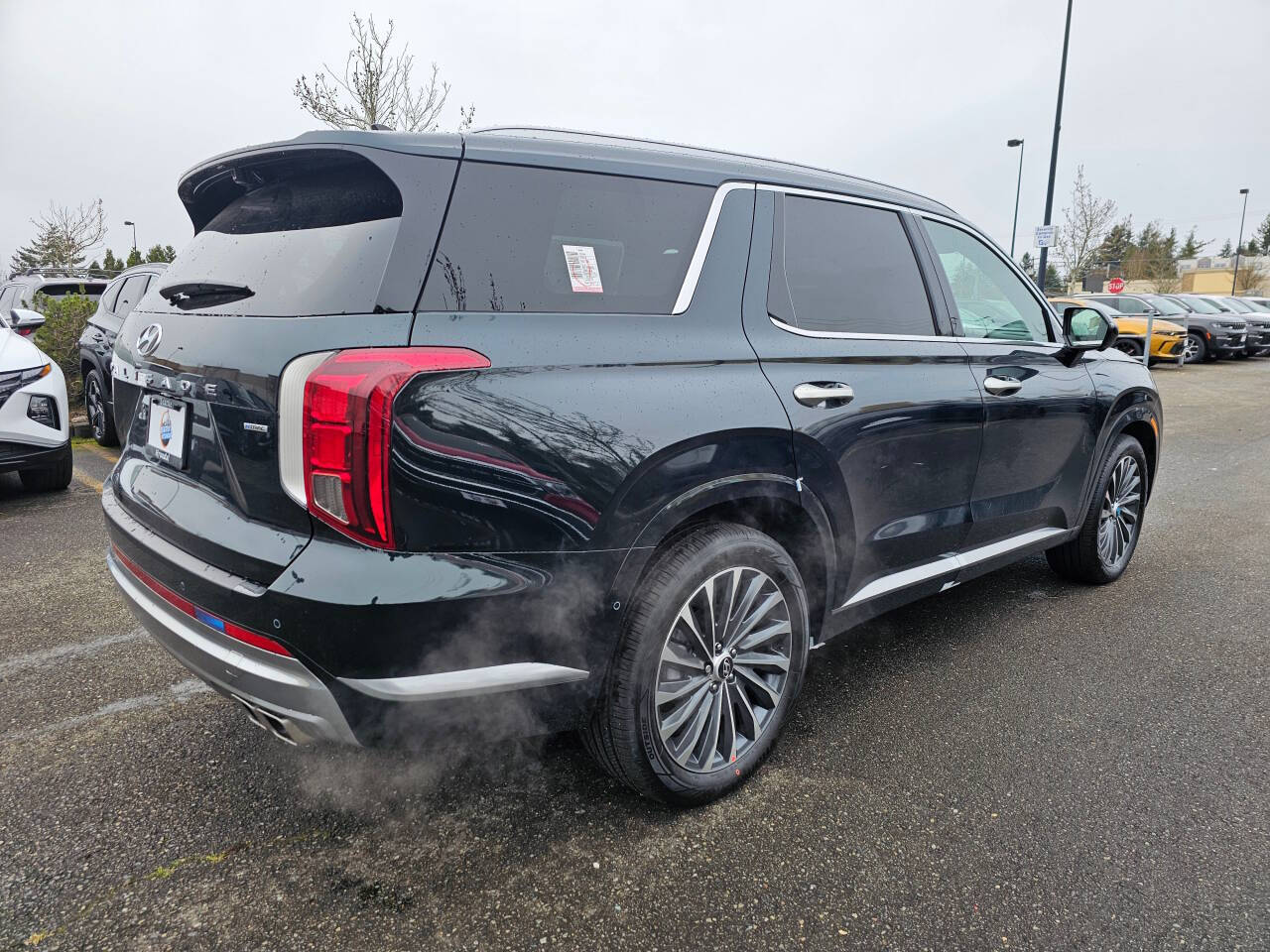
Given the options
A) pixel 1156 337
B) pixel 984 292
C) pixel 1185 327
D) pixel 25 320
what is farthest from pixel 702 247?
pixel 1185 327

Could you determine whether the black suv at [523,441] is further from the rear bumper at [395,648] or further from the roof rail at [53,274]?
the roof rail at [53,274]

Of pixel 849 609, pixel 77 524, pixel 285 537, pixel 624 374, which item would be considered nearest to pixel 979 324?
pixel 849 609

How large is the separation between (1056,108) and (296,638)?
24220 millimetres

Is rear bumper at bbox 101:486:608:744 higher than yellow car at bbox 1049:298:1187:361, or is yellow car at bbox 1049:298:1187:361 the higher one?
yellow car at bbox 1049:298:1187:361

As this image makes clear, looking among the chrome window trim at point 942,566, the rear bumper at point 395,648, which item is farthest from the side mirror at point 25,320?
the chrome window trim at point 942,566

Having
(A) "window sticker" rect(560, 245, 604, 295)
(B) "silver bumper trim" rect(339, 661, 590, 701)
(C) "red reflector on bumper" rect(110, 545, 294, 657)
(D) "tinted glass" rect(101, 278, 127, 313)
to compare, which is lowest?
(B) "silver bumper trim" rect(339, 661, 590, 701)

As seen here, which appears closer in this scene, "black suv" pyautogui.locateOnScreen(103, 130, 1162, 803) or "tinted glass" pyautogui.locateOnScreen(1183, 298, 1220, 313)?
"black suv" pyautogui.locateOnScreen(103, 130, 1162, 803)

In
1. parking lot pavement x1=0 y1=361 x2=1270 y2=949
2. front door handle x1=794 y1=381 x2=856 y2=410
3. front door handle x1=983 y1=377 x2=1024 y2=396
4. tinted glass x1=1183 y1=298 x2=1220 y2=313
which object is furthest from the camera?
tinted glass x1=1183 y1=298 x2=1220 y2=313

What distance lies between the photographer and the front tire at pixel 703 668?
2033 millimetres

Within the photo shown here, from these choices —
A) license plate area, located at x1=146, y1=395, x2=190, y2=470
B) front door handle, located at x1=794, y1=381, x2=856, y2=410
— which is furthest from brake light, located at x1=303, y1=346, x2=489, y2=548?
front door handle, located at x1=794, y1=381, x2=856, y2=410

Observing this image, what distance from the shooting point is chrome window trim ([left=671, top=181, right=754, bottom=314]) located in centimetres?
217

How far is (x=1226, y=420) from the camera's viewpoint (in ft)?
34.3

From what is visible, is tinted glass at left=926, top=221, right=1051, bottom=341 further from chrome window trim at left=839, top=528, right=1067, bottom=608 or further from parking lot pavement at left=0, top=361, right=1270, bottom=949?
parking lot pavement at left=0, top=361, right=1270, bottom=949

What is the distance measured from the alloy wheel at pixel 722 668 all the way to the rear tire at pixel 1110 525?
90.3 inches
